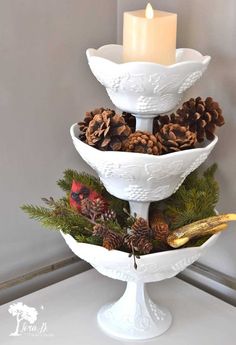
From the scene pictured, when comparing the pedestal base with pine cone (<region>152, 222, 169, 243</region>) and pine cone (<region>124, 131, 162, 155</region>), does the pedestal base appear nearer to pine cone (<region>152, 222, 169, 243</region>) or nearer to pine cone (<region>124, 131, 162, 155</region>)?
pine cone (<region>152, 222, 169, 243</region>)

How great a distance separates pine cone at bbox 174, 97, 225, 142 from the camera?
687mm

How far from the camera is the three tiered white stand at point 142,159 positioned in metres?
0.60

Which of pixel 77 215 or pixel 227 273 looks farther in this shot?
pixel 227 273

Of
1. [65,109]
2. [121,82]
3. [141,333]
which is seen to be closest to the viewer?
[121,82]

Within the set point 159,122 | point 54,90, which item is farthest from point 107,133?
point 54,90

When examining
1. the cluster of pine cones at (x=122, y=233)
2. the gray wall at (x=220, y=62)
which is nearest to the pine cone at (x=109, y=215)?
the cluster of pine cones at (x=122, y=233)

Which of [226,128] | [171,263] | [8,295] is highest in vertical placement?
[226,128]

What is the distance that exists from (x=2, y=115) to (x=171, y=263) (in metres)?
0.33

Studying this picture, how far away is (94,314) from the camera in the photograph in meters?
0.79

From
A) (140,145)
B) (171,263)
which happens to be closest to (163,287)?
(171,263)

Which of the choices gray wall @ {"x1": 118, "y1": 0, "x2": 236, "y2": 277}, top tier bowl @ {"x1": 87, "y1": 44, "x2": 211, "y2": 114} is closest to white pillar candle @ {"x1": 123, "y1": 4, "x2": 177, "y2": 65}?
top tier bowl @ {"x1": 87, "y1": 44, "x2": 211, "y2": 114}

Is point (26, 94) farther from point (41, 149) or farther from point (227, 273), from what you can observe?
point (227, 273)

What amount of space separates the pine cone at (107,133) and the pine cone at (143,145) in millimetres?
11

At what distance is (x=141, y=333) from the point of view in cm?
74
